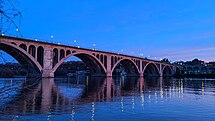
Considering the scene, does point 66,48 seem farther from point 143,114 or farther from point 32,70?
point 143,114

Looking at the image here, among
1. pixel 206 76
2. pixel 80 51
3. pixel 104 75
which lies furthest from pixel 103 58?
pixel 206 76

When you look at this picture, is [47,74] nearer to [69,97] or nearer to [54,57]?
[54,57]

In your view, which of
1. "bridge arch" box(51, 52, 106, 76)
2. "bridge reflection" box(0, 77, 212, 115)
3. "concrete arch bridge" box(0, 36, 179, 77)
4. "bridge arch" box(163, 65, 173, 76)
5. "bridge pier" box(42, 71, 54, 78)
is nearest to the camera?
"bridge reflection" box(0, 77, 212, 115)

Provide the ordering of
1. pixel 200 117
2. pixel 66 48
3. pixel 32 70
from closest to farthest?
pixel 200 117 → pixel 32 70 → pixel 66 48

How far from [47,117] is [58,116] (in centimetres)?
66

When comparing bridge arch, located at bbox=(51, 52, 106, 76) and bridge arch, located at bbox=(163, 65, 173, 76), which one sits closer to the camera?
bridge arch, located at bbox=(51, 52, 106, 76)

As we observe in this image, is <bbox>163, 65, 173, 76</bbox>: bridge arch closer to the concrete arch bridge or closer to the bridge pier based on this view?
the concrete arch bridge

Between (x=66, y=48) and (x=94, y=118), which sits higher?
(x=66, y=48)

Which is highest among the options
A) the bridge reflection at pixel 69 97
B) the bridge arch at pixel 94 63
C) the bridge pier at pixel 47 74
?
the bridge arch at pixel 94 63

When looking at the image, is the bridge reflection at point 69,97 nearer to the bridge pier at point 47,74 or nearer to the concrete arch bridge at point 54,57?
the concrete arch bridge at point 54,57

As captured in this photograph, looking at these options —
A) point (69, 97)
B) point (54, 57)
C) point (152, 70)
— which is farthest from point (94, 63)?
point (69, 97)

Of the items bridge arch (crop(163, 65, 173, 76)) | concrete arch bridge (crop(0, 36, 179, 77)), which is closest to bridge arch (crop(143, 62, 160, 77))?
concrete arch bridge (crop(0, 36, 179, 77))

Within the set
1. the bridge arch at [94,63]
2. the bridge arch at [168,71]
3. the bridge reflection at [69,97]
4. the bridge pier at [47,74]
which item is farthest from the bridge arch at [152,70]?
the bridge reflection at [69,97]

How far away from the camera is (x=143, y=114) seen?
1595 cm
